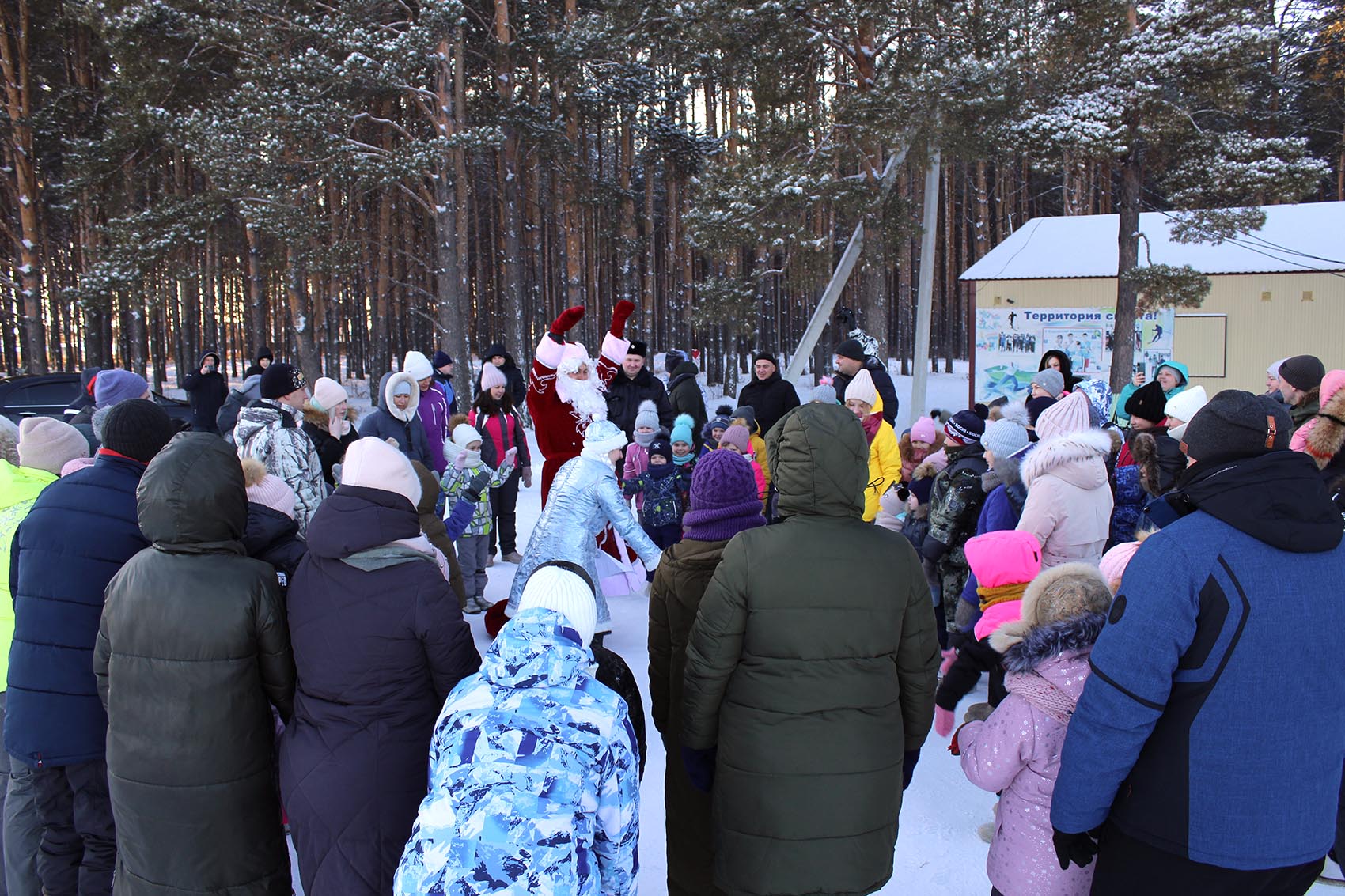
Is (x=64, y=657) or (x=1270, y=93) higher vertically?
(x=1270, y=93)

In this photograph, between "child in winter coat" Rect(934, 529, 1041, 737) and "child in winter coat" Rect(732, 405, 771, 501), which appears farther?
"child in winter coat" Rect(732, 405, 771, 501)

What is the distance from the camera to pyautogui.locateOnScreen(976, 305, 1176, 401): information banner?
16.1 meters

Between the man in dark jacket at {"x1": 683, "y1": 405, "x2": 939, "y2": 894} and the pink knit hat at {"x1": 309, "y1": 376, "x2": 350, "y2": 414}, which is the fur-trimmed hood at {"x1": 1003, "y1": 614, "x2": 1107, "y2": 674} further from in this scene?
the pink knit hat at {"x1": 309, "y1": 376, "x2": 350, "y2": 414}

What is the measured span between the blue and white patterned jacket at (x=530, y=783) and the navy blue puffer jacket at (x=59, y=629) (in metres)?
1.41

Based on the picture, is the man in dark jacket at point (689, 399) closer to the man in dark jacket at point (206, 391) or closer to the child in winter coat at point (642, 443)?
the child in winter coat at point (642, 443)

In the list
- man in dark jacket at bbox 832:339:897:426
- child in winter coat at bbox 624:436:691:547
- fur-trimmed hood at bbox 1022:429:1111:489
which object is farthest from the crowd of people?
man in dark jacket at bbox 832:339:897:426

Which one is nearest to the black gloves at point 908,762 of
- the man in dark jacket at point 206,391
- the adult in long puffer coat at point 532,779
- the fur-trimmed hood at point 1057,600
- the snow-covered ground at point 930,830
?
the fur-trimmed hood at point 1057,600

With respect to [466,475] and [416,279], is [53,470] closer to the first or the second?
[466,475]

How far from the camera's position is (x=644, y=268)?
31125mm

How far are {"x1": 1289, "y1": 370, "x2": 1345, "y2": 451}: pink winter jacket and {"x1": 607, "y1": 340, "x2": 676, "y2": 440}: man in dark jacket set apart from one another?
14.1 ft

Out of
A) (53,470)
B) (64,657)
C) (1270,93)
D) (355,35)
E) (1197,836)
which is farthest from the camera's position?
(1270,93)

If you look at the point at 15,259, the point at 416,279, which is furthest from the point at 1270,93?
the point at 15,259

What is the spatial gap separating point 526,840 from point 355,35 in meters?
16.5

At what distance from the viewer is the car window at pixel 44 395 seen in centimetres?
1284
